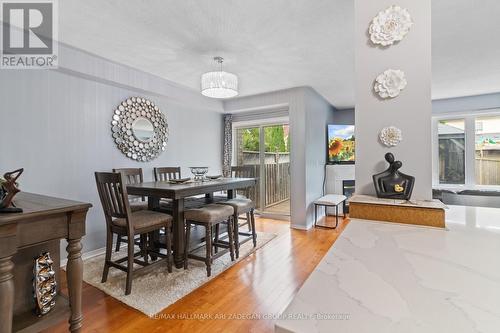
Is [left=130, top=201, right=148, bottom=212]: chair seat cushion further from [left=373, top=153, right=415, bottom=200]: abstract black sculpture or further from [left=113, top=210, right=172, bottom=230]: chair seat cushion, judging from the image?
[left=373, top=153, right=415, bottom=200]: abstract black sculpture

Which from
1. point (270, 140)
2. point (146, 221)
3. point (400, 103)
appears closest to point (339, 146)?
point (270, 140)

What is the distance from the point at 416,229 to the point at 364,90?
843 millimetres

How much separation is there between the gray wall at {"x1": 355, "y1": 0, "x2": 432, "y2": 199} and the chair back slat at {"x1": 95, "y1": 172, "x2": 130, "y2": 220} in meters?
1.84

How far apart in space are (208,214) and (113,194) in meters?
0.90

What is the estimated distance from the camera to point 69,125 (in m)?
2.76

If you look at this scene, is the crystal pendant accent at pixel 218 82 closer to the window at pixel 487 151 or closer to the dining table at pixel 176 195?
the dining table at pixel 176 195

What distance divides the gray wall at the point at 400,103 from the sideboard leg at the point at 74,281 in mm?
1649

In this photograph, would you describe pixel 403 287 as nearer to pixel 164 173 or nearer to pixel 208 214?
pixel 208 214

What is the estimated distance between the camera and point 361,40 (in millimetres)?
1487

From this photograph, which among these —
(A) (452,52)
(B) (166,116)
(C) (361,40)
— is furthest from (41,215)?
(A) (452,52)

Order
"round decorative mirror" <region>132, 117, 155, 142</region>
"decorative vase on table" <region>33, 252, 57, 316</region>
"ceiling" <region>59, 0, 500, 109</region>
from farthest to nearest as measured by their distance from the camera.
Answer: "round decorative mirror" <region>132, 117, 155, 142</region>, "ceiling" <region>59, 0, 500, 109</region>, "decorative vase on table" <region>33, 252, 57, 316</region>

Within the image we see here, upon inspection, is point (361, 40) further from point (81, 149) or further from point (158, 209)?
point (81, 149)

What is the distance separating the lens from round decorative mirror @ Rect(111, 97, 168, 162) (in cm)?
324

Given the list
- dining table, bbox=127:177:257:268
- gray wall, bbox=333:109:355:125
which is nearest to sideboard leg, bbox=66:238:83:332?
dining table, bbox=127:177:257:268
